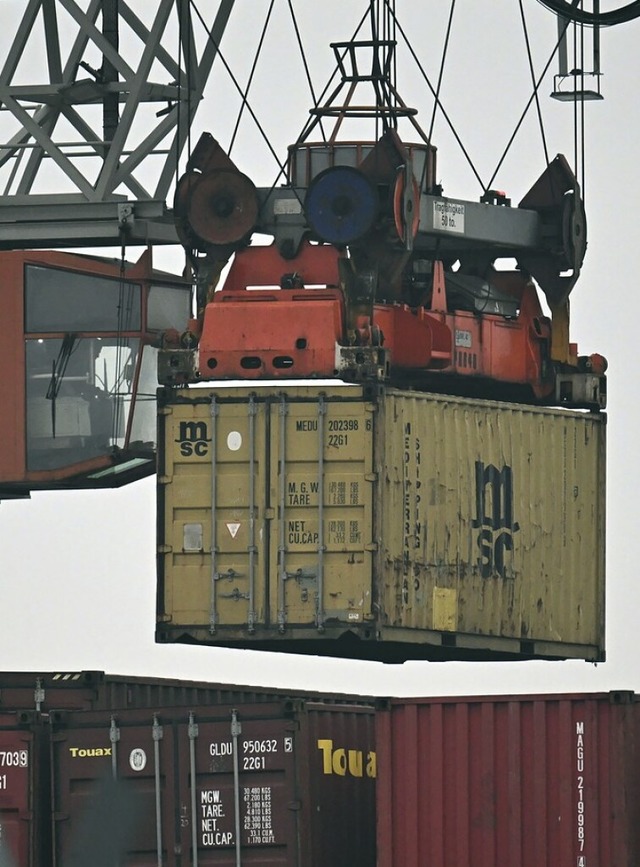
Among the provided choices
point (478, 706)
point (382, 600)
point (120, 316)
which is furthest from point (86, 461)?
point (478, 706)

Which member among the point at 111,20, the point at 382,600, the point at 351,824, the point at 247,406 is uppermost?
the point at 111,20

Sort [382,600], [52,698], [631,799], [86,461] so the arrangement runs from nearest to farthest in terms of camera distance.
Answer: [631,799] < [382,600] < [52,698] < [86,461]

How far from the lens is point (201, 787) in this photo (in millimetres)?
30906

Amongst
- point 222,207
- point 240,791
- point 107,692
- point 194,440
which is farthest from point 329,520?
point 222,207

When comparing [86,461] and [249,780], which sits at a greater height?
[86,461]

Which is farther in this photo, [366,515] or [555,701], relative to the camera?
[366,515]

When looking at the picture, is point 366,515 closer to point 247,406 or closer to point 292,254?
point 247,406

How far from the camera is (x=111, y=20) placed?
129 feet

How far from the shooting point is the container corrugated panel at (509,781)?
30.4m

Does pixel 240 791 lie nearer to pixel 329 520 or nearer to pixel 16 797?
pixel 16 797

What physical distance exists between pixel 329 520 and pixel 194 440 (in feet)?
5.96

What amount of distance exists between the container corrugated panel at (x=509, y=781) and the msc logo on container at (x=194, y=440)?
4.24m

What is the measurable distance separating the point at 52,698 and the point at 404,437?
5.29 m

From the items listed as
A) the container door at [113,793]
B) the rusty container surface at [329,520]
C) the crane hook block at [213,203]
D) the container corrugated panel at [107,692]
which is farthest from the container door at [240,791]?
the crane hook block at [213,203]
